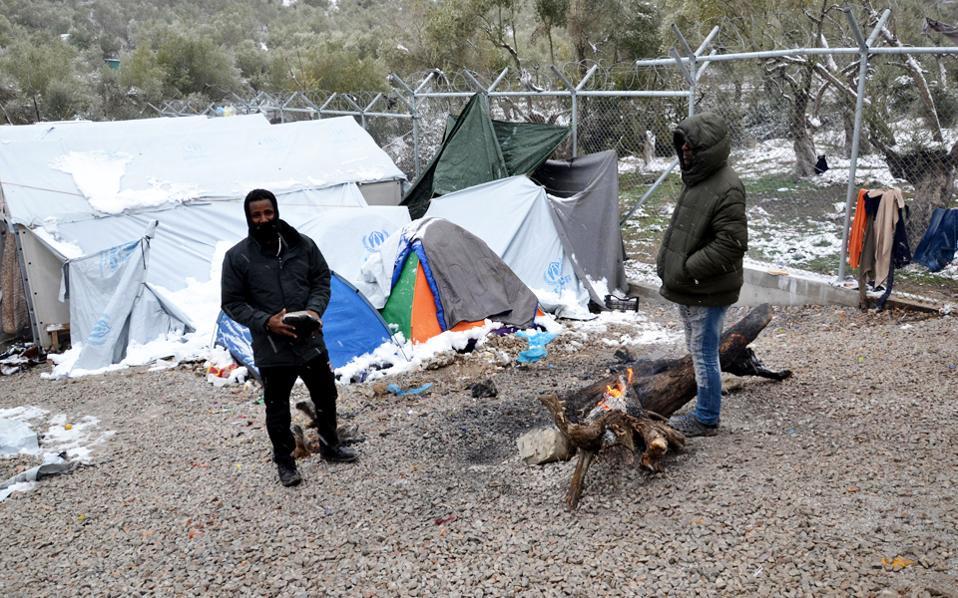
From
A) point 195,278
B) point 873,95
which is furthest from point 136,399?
point 873,95

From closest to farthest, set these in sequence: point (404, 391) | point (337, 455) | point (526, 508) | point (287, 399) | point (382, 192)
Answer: point (526, 508) < point (287, 399) < point (337, 455) < point (404, 391) < point (382, 192)

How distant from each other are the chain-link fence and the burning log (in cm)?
292

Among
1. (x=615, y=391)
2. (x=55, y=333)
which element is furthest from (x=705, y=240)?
(x=55, y=333)

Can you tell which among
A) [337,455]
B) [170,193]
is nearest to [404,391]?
[337,455]

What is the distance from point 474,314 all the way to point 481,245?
80cm

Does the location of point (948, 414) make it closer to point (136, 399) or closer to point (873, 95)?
point (136, 399)

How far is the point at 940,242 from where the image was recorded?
647 centimetres

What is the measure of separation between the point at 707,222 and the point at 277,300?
2.24m

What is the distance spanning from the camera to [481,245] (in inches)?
295

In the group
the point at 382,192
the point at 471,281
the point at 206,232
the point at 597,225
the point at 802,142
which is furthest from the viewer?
the point at 802,142

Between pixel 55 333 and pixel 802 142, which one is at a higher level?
pixel 802 142

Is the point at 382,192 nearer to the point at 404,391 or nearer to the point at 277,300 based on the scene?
the point at 404,391

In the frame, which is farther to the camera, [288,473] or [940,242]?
[940,242]

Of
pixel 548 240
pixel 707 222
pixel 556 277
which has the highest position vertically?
pixel 707 222
